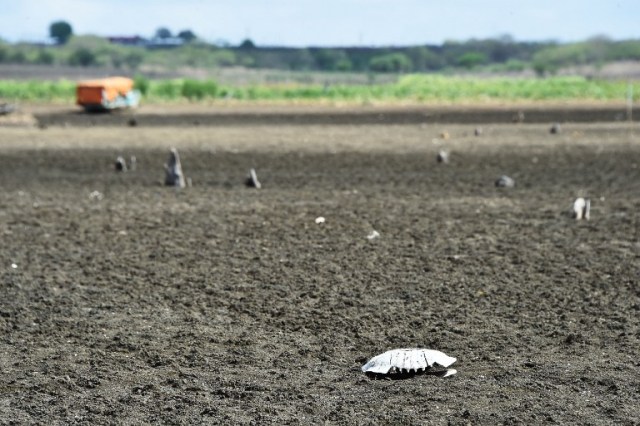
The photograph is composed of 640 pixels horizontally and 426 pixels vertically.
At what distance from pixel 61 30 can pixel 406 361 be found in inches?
6491

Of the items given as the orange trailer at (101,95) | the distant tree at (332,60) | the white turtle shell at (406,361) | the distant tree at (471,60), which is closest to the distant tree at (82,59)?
the distant tree at (332,60)

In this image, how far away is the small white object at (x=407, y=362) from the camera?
6.00 meters

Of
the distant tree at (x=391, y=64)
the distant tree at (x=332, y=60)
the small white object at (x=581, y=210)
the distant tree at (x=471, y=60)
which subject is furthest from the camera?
the distant tree at (x=332, y=60)

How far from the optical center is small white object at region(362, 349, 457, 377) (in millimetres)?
5996

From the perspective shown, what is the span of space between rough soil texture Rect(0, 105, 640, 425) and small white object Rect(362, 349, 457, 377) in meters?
0.09

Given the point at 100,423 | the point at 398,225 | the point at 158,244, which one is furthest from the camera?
the point at 398,225

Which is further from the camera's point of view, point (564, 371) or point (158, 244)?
point (158, 244)

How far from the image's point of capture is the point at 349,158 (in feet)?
59.8

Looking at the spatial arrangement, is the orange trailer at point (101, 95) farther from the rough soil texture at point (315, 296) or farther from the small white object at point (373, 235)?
the small white object at point (373, 235)

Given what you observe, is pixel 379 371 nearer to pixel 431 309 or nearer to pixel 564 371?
pixel 564 371

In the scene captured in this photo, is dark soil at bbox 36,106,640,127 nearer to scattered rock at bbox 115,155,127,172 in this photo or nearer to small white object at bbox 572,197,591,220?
scattered rock at bbox 115,155,127,172

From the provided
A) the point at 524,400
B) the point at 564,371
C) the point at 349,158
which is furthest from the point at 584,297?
the point at 349,158

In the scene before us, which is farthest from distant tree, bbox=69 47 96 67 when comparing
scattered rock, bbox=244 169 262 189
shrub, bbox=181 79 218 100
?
scattered rock, bbox=244 169 262 189

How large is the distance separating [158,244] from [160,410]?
15.5 feet
